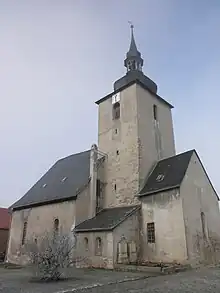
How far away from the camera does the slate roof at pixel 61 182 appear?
864 inches

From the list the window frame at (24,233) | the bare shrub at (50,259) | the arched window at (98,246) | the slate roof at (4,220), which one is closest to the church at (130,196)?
the window frame at (24,233)

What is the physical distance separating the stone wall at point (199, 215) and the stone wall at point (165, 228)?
1.34 feet

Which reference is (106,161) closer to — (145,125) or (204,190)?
(145,125)

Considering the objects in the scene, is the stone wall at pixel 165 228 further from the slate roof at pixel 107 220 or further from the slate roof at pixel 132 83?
the slate roof at pixel 132 83

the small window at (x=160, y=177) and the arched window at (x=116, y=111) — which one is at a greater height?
the arched window at (x=116, y=111)

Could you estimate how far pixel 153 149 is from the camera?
76.2 feet

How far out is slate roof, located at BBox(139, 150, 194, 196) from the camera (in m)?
18.2

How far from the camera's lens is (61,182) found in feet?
80.2

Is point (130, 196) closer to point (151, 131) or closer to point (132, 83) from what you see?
point (151, 131)

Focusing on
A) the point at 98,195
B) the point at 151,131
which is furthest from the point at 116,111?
the point at 98,195

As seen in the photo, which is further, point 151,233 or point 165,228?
point 151,233

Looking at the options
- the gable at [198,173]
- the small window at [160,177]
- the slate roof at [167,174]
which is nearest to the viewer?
the slate roof at [167,174]

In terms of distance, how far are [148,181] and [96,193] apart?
170 inches

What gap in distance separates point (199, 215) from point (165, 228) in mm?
Answer: 2591
